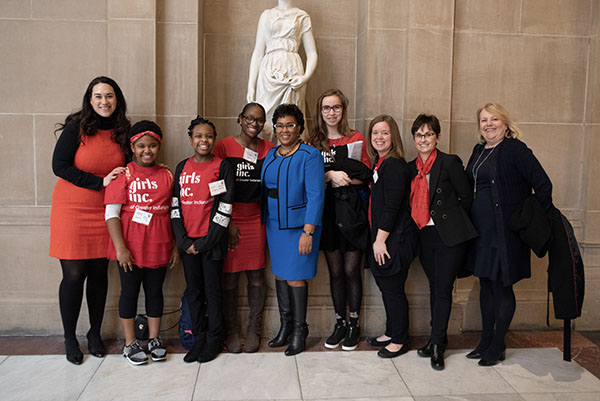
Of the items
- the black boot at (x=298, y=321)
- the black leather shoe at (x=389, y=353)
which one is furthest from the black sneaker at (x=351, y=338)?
the black boot at (x=298, y=321)

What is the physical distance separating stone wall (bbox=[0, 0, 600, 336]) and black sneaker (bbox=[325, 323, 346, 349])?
222 millimetres

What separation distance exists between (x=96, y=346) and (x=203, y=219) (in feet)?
3.92

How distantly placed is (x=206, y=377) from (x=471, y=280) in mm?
2284

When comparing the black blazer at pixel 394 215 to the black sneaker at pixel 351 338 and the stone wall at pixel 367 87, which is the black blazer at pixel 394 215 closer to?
the black sneaker at pixel 351 338

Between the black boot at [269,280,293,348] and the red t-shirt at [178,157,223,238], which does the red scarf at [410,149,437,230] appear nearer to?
the black boot at [269,280,293,348]

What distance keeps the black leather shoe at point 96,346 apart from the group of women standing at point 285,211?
0.01 m

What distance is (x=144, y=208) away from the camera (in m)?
3.18

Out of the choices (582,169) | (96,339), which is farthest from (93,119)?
(582,169)

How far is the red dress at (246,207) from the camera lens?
11.1 ft

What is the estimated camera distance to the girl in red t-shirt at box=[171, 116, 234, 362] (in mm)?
3174

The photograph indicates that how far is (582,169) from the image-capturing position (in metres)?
4.17

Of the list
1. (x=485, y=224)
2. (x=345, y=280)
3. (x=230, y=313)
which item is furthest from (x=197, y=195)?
(x=485, y=224)

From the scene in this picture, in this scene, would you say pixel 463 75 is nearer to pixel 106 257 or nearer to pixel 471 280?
pixel 471 280

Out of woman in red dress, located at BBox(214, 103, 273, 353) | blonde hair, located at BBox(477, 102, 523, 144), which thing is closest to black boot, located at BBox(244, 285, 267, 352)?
woman in red dress, located at BBox(214, 103, 273, 353)
